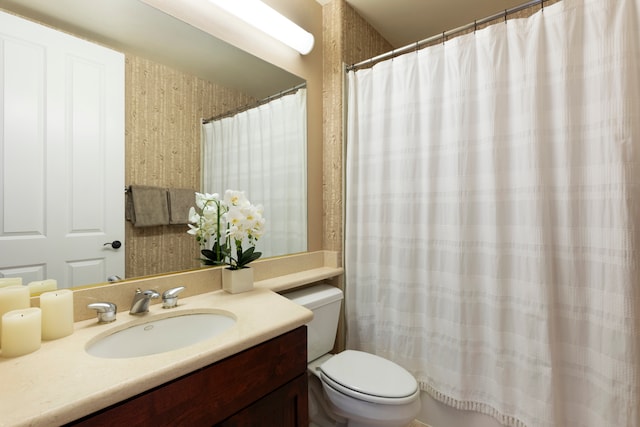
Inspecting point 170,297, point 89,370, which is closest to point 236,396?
point 89,370

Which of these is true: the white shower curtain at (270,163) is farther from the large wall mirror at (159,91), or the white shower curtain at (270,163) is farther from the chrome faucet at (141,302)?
the chrome faucet at (141,302)

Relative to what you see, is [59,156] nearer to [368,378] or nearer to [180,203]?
[180,203]

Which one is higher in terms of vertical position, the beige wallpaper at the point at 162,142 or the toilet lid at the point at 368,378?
the beige wallpaper at the point at 162,142

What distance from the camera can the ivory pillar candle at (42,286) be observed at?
0.89 m

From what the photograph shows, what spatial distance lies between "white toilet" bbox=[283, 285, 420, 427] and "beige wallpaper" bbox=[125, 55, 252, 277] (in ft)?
2.06

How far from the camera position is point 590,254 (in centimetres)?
110

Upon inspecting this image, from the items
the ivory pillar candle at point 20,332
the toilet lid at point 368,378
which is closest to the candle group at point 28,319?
the ivory pillar candle at point 20,332

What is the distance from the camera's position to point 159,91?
1173mm

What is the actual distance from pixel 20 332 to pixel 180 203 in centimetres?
63

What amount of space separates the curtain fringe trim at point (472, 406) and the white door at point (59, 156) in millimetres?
1510

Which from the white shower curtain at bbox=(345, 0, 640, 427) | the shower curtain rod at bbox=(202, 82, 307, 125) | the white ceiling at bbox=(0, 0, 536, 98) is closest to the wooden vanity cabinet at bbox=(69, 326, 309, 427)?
the white shower curtain at bbox=(345, 0, 640, 427)

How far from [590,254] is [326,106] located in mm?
1498

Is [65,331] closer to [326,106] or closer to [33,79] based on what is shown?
[33,79]

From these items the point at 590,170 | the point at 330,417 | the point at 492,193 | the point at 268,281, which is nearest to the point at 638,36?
the point at 590,170
